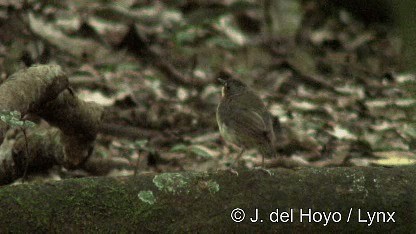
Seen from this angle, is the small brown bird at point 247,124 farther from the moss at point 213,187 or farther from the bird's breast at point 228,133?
the moss at point 213,187

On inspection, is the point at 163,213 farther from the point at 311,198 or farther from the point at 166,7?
the point at 166,7

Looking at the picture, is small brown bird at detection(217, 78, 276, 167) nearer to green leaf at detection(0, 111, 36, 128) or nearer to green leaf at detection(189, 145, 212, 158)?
green leaf at detection(0, 111, 36, 128)

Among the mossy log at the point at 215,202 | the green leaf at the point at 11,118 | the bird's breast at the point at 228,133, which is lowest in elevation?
the mossy log at the point at 215,202

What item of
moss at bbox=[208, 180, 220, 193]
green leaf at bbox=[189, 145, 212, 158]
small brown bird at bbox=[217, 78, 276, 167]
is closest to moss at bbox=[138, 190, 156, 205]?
moss at bbox=[208, 180, 220, 193]

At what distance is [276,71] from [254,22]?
2.95 feet

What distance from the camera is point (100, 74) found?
5.88 m

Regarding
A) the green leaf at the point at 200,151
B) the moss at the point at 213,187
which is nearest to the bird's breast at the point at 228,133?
the moss at the point at 213,187

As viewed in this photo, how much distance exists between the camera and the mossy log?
1.83 meters

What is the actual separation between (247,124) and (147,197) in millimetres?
901

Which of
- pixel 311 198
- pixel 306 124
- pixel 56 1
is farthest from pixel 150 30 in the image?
pixel 311 198

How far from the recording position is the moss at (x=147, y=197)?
1.94 metres

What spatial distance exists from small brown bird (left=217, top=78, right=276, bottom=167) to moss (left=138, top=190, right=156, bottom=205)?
2.84 ft

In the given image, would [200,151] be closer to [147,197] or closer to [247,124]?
[247,124]

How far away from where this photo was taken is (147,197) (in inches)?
76.7
